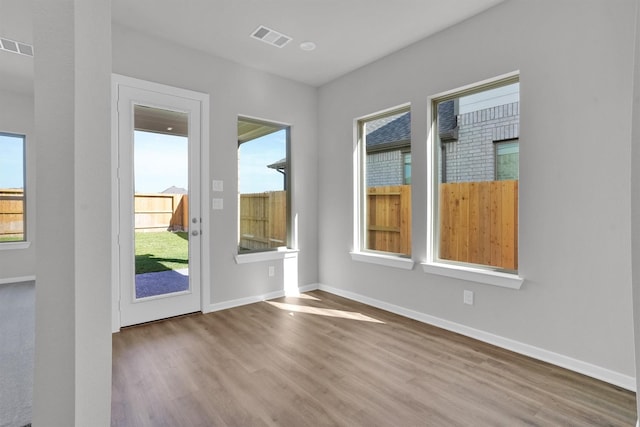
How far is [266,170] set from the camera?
4.12m

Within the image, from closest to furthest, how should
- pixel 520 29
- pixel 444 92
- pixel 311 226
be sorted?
pixel 520 29, pixel 444 92, pixel 311 226

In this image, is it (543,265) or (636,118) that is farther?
(543,265)

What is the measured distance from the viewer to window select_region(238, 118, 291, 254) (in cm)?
388

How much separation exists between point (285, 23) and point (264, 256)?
8.32ft

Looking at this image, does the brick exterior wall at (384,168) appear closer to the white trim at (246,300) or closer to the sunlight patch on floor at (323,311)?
the sunlight patch on floor at (323,311)

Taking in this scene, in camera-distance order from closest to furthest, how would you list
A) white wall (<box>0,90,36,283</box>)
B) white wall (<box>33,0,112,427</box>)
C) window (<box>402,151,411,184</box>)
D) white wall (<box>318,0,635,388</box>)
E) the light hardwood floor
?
white wall (<box>33,0,112,427</box>)
the light hardwood floor
white wall (<box>318,0,635,388</box>)
window (<box>402,151,411,184</box>)
white wall (<box>0,90,36,283</box>)

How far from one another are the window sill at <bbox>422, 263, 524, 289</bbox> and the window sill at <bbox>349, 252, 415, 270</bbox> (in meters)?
0.20

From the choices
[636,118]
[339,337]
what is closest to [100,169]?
[636,118]

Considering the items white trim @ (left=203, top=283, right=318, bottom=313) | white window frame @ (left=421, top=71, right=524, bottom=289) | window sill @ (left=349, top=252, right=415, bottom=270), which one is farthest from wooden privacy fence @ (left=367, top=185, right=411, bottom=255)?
white trim @ (left=203, top=283, right=318, bottom=313)

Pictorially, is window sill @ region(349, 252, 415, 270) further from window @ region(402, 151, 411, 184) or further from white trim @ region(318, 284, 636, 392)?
window @ region(402, 151, 411, 184)

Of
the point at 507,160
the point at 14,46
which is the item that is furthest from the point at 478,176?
the point at 14,46

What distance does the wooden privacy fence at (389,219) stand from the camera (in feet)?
11.7

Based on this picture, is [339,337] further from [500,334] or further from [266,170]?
[266,170]

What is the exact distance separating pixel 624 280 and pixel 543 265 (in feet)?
1.50
